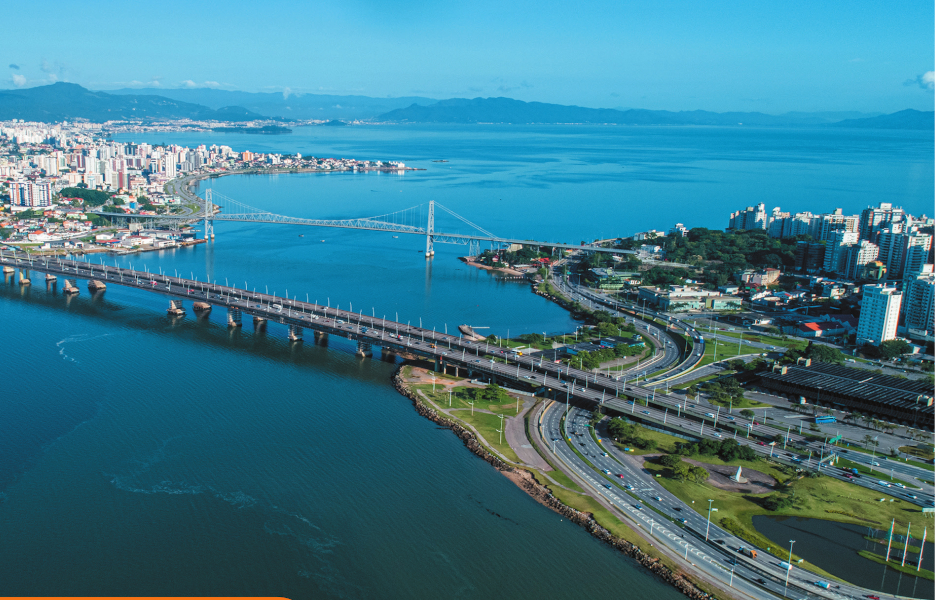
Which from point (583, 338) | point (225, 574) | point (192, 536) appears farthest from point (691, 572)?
point (583, 338)

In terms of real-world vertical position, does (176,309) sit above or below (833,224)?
below

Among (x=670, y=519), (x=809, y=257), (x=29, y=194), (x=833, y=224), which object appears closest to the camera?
(x=670, y=519)

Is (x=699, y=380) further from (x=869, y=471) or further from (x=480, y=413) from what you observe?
(x=480, y=413)

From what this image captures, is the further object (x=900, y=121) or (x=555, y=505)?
(x=900, y=121)

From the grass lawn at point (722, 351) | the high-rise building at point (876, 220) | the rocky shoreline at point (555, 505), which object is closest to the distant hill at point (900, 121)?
the high-rise building at point (876, 220)

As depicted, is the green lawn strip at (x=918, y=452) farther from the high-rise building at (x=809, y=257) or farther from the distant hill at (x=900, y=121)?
the distant hill at (x=900, y=121)

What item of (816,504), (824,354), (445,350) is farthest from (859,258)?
(816,504)

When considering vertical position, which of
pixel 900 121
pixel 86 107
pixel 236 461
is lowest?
pixel 236 461
